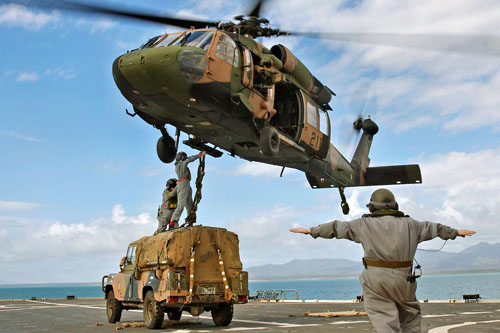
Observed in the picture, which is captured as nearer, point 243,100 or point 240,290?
point 240,290

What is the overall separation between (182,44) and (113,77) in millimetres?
1995

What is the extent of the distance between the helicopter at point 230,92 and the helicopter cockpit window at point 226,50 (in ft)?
0.09

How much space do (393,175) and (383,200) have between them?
1578cm

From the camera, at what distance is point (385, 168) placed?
69.5 ft

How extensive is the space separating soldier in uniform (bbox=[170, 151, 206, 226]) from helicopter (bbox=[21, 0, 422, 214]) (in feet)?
2.23

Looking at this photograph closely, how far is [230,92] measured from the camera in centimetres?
1369

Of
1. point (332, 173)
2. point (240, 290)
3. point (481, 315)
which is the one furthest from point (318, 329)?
point (332, 173)

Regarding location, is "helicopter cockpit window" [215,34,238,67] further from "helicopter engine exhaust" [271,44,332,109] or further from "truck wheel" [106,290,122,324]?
"truck wheel" [106,290,122,324]

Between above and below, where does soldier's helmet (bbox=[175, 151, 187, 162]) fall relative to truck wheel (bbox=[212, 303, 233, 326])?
above

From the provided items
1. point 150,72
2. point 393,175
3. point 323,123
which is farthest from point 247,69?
point 393,175

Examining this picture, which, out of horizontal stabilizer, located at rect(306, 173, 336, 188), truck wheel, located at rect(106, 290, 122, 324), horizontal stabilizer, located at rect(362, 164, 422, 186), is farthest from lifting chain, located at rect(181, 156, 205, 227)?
horizontal stabilizer, located at rect(362, 164, 422, 186)

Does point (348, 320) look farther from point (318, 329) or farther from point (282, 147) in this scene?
point (282, 147)

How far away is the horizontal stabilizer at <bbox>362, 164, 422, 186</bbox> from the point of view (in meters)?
20.3

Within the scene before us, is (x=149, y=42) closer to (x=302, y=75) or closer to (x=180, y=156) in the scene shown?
(x=180, y=156)
